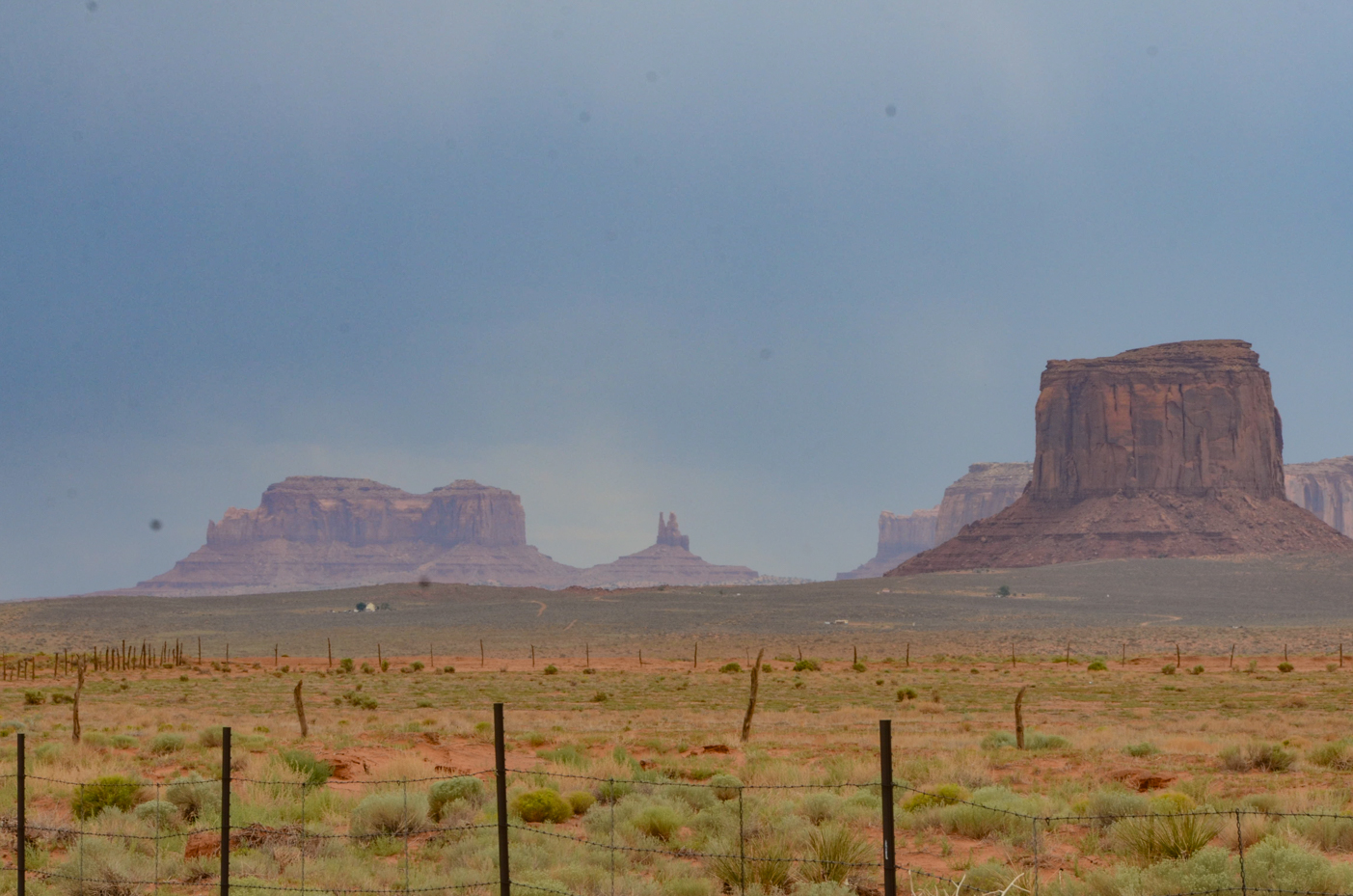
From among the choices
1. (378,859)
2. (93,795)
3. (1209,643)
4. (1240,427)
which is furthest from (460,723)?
(1240,427)

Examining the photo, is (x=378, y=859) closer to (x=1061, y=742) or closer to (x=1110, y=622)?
(x=1061, y=742)

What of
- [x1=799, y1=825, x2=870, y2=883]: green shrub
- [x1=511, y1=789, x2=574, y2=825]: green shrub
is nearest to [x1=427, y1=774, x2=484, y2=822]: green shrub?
[x1=511, y1=789, x2=574, y2=825]: green shrub

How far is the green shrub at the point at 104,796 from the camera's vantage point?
47.2ft

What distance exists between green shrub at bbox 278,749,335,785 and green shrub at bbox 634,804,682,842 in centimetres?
589

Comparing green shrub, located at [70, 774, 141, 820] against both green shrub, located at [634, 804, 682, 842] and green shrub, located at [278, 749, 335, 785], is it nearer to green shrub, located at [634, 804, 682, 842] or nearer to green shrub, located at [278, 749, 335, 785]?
green shrub, located at [278, 749, 335, 785]

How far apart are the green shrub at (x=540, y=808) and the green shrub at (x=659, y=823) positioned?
1297mm

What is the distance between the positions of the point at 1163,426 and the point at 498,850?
168029 mm

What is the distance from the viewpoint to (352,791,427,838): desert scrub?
42.0 ft

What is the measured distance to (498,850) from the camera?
37.0ft

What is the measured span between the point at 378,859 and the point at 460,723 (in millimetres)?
15033

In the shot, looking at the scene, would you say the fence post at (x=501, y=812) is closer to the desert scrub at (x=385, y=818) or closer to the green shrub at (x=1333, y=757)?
the desert scrub at (x=385, y=818)

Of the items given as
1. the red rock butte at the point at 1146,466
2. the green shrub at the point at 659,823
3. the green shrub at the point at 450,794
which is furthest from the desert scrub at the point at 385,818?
the red rock butte at the point at 1146,466

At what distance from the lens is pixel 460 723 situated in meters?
26.6

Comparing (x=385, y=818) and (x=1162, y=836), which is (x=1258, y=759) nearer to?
(x=1162, y=836)
